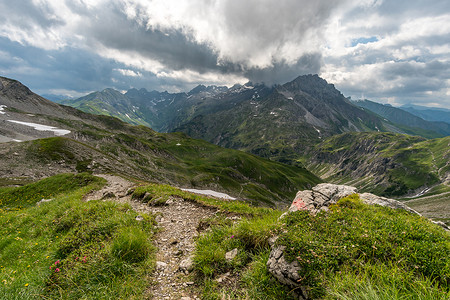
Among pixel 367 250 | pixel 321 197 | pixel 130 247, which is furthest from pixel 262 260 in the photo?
pixel 321 197

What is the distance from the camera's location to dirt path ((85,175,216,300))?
238 inches

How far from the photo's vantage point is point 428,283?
4.18 m

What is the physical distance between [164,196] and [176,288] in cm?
1106

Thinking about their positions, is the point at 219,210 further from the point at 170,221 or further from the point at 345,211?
the point at 345,211

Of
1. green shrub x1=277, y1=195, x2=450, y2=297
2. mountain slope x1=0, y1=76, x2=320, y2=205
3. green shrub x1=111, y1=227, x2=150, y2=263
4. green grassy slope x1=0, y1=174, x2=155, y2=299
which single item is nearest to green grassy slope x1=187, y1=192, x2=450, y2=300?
green shrub x1=277, y1=195, x2=450, y2=297

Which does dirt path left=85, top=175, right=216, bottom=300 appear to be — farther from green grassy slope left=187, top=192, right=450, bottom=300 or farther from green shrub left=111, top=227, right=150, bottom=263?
green shrub left=111, top=227, right=150, bottom=263

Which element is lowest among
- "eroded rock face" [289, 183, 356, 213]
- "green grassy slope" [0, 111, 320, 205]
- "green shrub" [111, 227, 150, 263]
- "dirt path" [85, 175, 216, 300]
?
"green grassy slope" [0, 111, 320, 205]

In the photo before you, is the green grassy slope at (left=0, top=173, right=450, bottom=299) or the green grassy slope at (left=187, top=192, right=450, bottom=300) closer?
the green grassy slope at (left=187, top=192, right=450, bottom=300)

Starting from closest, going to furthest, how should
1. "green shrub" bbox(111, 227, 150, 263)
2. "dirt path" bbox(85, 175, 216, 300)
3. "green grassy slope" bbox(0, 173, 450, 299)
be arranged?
"green grassy slope" bbox(0, 173, 450, 299)
"dirt path" bbox(85, 175, 216, 300)
"green shrub" bbox(111, 227, 150, 263)

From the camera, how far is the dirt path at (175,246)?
6.04 meters

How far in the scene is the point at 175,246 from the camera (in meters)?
8.87

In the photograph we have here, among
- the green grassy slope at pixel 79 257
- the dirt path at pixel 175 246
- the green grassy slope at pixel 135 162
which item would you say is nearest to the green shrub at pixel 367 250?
the dirt path at pixel 175 246

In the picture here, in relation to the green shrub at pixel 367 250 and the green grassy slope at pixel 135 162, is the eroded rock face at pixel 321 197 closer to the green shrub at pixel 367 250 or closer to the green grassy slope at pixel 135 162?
the green shrub at pixel 367 250

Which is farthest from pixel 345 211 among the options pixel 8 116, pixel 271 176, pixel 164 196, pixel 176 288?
pixel 8 116
